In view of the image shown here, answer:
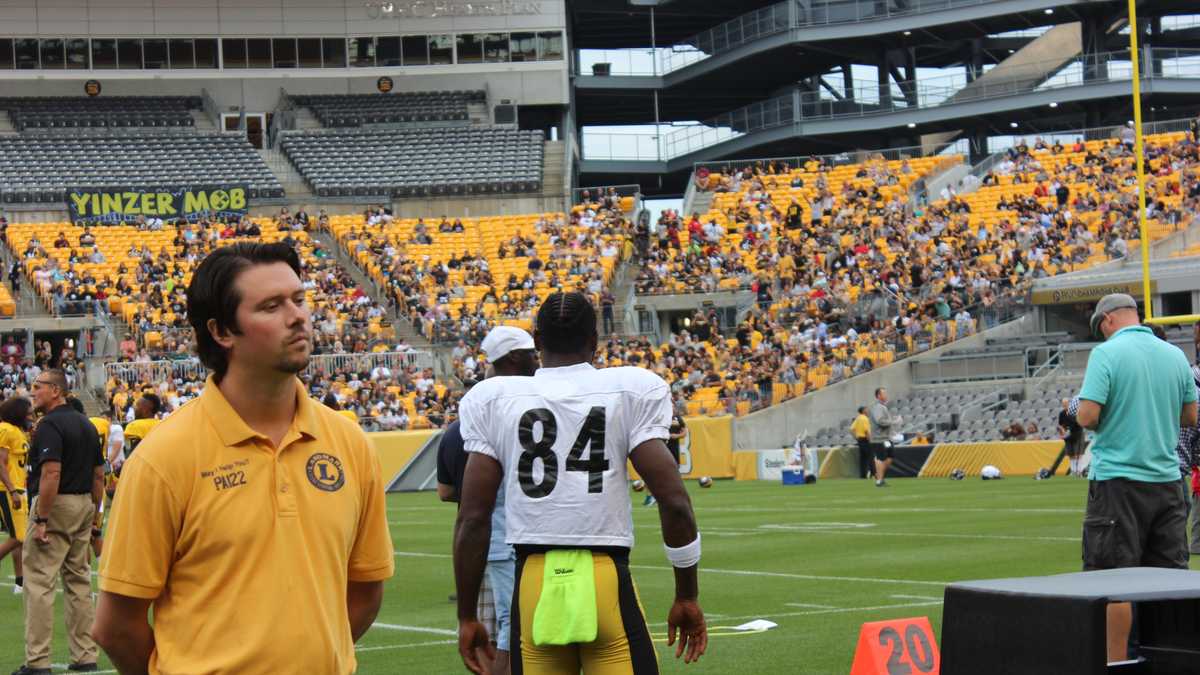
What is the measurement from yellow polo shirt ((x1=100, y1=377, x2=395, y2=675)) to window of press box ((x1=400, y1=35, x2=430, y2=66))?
204 feet

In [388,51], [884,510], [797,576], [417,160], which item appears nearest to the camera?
[797,576]

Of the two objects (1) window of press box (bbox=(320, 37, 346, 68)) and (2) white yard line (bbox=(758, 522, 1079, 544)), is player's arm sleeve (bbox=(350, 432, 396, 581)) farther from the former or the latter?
(1) window of press box (bbox=(320, 37, 346, 68))

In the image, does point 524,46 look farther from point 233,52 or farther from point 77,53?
point 77,53

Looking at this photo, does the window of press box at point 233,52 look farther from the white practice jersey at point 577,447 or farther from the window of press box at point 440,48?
the white practice jersey at point 577,447

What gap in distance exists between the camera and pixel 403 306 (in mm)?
47594

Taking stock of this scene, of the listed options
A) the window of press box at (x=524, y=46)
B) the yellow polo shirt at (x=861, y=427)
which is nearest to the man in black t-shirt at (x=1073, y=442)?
the yellow polo shirt at (x=861, y=427)

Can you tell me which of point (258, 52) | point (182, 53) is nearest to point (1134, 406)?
point (258, 52)

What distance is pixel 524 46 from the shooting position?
65625 millimetres

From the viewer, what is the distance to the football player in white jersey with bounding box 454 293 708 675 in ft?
19.2

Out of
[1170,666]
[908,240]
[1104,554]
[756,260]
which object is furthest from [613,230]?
[1170,666]

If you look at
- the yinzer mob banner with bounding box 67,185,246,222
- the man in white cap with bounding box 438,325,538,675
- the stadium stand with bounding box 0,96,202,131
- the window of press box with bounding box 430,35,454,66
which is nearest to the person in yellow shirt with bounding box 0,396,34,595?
the man in white cap with bounding box 438,325,538,675

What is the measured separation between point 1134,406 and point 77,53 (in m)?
59.8

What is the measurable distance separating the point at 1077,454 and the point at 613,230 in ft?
85.8

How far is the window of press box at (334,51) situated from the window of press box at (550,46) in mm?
7523
